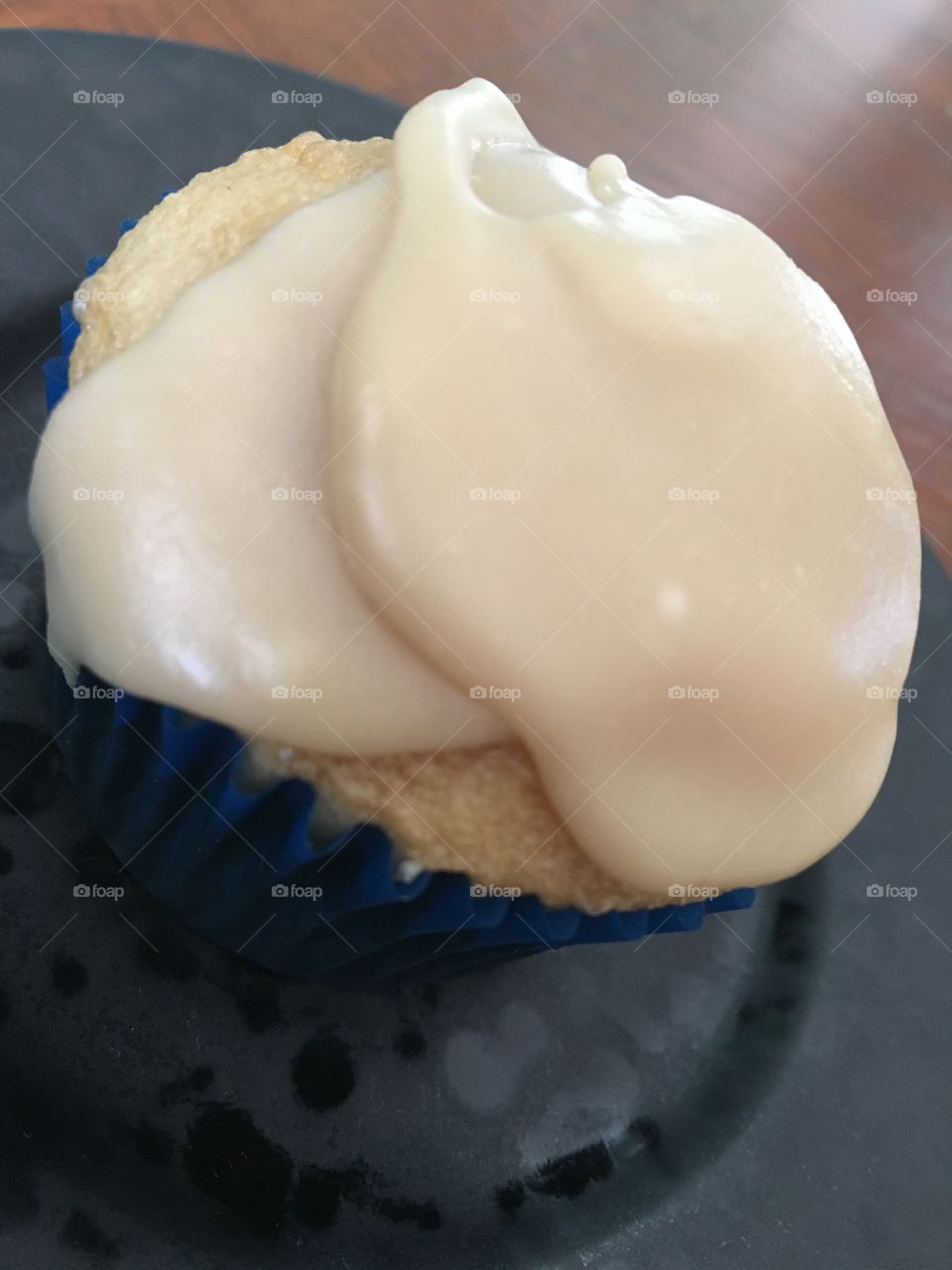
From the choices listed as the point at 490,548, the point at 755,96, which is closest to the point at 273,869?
the point at 490,548

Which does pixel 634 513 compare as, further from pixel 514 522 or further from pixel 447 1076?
pixel 447 1076

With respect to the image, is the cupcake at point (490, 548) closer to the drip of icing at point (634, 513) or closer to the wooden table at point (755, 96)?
the drip of icing at point (634, 513)

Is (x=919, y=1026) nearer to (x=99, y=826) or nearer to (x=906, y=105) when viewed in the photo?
(x=99, y=826)

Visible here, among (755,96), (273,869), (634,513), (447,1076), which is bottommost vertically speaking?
(447,1076)

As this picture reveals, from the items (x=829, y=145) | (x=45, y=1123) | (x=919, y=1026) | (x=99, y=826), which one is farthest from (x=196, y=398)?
(x=829, y=145)

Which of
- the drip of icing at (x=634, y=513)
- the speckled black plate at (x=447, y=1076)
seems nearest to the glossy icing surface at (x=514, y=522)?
the drip of icing at (x=634, y=513)

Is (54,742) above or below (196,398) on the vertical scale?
below

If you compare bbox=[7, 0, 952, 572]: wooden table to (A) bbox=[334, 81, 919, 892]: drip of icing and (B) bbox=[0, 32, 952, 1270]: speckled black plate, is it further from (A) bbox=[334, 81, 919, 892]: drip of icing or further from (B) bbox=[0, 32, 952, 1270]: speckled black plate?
(A) bbox=[334, 81, 919, 892]: drip of icing
